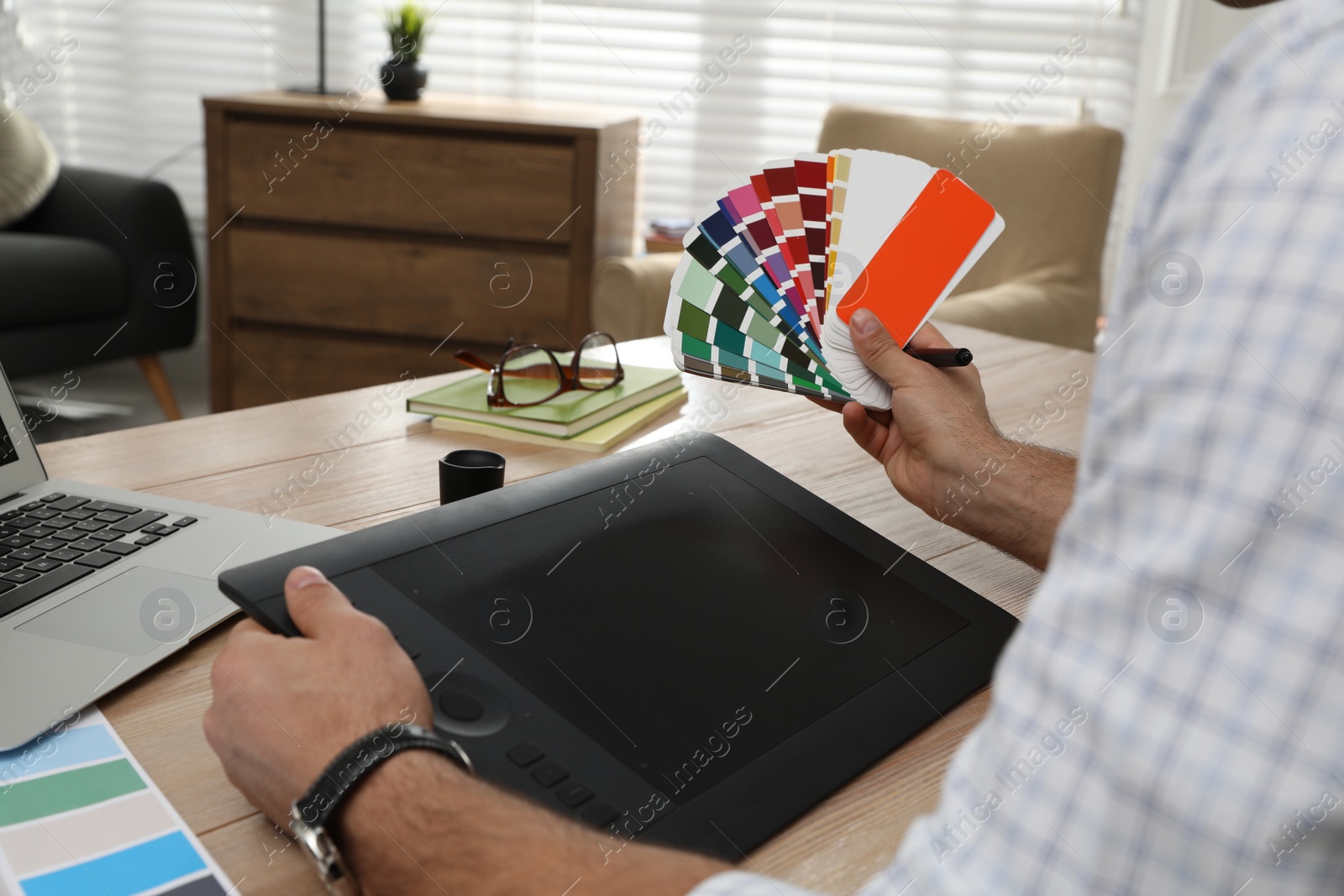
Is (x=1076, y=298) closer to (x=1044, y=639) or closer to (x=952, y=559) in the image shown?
(x=952, y=559)

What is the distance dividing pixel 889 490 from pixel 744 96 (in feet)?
8.15

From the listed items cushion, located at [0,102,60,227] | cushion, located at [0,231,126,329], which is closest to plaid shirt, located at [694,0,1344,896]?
cushion, located at [0,231,126,329]

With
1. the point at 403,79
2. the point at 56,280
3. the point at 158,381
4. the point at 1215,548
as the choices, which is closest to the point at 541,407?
the point at 1215,548

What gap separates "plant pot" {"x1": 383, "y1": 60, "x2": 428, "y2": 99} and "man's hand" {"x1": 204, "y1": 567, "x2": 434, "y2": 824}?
101 inches

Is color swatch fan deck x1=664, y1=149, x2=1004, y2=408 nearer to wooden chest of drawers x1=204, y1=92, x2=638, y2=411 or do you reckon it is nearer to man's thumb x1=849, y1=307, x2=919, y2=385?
man's thumb x1=849, y1=307, x2=919, y2=385

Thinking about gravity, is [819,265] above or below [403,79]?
below

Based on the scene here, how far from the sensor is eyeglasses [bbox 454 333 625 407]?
3.90 feet

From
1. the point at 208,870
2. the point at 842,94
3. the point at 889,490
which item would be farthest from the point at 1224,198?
the point at 842,94

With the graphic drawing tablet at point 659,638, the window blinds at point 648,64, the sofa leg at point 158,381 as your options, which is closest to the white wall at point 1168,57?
the window blinds at point 648,64

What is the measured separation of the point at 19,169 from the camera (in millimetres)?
3045

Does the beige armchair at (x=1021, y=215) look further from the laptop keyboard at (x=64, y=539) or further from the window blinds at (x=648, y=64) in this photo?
the laptop keyboard at (x=64, y=539)

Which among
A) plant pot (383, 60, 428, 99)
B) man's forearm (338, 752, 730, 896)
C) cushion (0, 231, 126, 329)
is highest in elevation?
plant pot (383, 60, 428, 99)

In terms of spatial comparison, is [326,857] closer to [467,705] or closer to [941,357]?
[467,705]

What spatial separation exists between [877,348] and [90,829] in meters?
0.70
